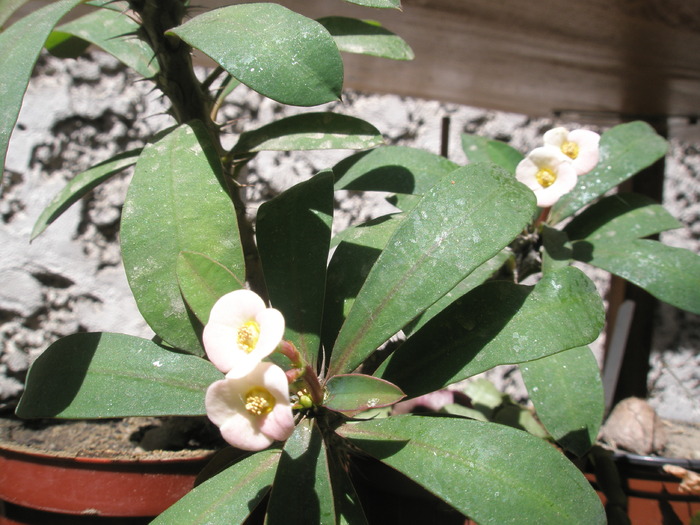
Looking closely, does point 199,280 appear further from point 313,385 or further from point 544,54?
point 544,54

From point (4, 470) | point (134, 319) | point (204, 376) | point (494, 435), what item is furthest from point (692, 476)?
point (134, 319)

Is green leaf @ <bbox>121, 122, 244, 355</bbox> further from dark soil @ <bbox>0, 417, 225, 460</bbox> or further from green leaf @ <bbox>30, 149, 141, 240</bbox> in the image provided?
dark soil @ <bbox>0, 417, 225, 460</bbox>

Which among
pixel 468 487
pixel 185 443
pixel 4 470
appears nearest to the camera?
pixel 468 487

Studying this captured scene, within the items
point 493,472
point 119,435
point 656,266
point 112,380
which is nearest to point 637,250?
point 656,266

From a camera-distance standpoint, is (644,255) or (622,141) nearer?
(644,255)

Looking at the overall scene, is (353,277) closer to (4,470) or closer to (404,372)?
(404,372)

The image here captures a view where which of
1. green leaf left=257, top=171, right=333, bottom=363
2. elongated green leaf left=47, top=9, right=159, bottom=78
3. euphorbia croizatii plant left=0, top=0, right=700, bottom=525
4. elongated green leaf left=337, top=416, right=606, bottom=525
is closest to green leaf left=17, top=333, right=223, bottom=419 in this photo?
euphorbia croizatii plant left=0, top=0, right=700, bottom=525

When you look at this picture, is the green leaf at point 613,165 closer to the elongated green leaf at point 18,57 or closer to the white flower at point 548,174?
the white flower at point 548,174
